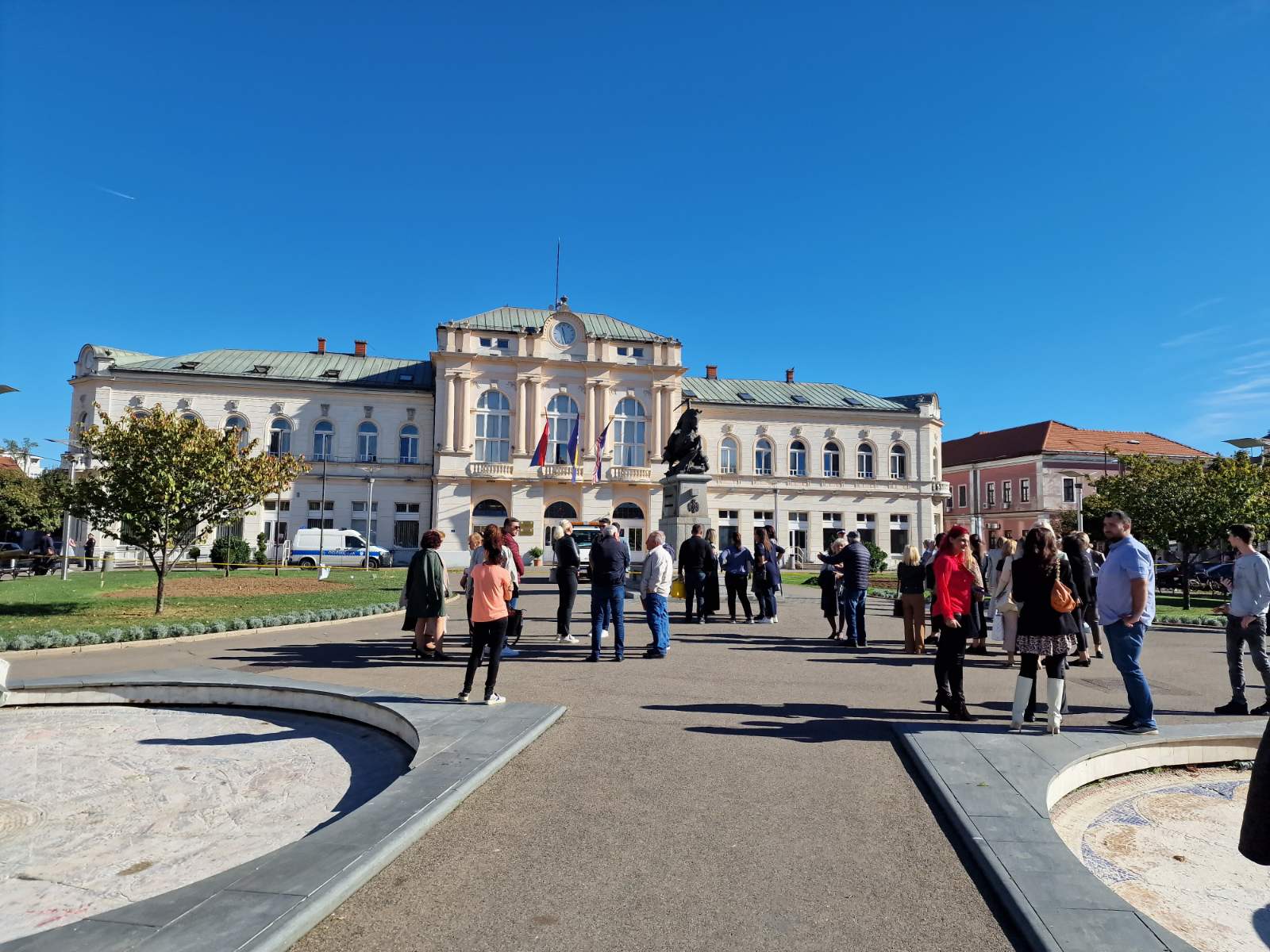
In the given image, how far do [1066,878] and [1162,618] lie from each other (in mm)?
18378

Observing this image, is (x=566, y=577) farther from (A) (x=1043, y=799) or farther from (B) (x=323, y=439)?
(B) (x=323, y=439)

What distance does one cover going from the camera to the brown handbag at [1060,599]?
6547 millimetres

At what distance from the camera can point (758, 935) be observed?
3.43 m

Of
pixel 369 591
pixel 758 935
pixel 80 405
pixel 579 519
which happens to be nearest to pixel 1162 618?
pixel 758 935

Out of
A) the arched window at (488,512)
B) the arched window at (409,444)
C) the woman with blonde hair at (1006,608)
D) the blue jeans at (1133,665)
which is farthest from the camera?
the arched window at (409,444)

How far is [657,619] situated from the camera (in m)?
11.4

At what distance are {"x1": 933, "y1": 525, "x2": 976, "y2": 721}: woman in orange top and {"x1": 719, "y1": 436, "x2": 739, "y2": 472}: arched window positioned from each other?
49.0m

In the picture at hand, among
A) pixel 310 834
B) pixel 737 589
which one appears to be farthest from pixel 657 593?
pixel 310 834

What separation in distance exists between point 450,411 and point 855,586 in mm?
41693

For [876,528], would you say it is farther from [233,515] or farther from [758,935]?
[758,935]

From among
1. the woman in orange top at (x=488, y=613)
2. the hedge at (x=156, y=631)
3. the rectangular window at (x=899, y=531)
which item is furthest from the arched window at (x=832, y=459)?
the woman in orange top at (x=488, y=613)

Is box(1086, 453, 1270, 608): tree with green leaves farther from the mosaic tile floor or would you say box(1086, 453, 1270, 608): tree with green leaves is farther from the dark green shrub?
the dark green shrub

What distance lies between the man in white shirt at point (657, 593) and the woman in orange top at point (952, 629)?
431 cm

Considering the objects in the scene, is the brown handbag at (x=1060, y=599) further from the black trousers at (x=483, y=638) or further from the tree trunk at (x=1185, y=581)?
the tree trunk at (x=1185, y=581)
